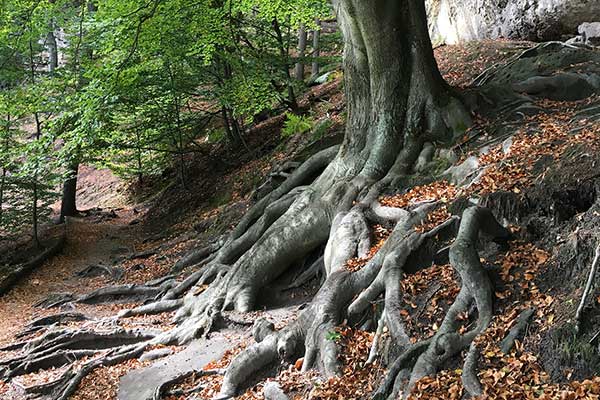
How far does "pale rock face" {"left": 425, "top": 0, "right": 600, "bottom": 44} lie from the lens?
12.3 m

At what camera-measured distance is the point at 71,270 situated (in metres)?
14.8

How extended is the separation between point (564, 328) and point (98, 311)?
359 inches

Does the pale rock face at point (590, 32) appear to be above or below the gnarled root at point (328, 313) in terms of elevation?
above

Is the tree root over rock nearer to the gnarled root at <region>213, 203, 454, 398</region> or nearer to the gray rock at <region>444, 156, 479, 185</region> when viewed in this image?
the gnarled root at <region>213, 203, 454, 398</region>

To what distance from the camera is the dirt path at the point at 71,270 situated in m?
11.7

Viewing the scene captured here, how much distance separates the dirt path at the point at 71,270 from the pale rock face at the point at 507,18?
11630 mm

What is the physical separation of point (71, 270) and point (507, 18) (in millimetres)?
13148

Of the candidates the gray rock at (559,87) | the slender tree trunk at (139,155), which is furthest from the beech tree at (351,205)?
the slender tree trunk at (139,155)

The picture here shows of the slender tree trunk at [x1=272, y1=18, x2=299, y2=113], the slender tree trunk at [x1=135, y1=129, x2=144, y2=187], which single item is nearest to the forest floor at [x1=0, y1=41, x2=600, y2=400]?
the slender tree trunk at [x1=272, y1=18, x2=299, y2=113]

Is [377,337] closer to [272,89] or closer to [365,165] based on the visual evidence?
[365,165]

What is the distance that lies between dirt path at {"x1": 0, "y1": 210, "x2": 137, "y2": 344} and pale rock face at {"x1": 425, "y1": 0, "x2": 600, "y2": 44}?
11.6 m

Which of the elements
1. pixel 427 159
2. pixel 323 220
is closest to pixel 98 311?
pixel 323 220

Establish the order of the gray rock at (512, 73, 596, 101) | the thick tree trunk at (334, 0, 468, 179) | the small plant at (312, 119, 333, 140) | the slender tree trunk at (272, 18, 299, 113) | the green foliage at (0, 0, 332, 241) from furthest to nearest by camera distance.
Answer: the slender tree trunk at (272, 18, 299, 113) → the small plant at (312, 119, 333, 140) → the green foliage at (0, 0, 332, 241) → the gray rock at (512, 73, 596, 101) → the thick tree trunk at (334, 0, 468, 179)

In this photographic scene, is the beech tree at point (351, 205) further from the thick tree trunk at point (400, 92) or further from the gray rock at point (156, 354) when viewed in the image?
the gray rock at point (156, 354)
